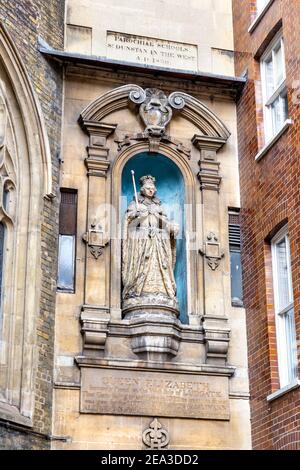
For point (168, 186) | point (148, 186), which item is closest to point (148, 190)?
point (148, 186)

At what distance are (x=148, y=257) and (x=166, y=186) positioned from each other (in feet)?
6.25

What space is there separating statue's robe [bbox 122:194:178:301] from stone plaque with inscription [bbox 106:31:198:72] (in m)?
2.63

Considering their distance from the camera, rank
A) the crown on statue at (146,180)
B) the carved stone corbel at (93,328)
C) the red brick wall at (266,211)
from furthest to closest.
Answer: the crown on statue at (146,180)
the carved stone corbel at (93,328)
the red brick wall at (266,211)

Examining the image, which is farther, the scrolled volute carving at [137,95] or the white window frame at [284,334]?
the scrolled volute carving at [137,95]

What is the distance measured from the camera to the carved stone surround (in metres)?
13.0

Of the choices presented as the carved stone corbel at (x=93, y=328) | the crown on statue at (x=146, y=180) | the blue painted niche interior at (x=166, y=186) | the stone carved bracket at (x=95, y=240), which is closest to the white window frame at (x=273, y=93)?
the blue painted niche interior at (x=166, y=186)

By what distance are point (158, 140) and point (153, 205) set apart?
3.76 ft

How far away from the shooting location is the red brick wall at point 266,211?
12.4 m

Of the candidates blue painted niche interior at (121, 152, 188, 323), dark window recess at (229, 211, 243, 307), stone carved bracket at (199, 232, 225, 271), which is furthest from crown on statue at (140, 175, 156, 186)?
dark window recess at (229, 211, 243, 307)

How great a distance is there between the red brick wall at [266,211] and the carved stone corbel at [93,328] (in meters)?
2.34

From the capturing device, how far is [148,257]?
13.5 metres

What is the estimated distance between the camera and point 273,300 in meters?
13.1

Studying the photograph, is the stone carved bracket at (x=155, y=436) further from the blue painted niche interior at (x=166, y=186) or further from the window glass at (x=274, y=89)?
the window glass at (x=274, y=89)

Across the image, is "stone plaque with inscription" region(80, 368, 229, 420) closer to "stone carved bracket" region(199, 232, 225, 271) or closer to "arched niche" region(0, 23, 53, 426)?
"arched niche" region(0, 23, 53, 426)
